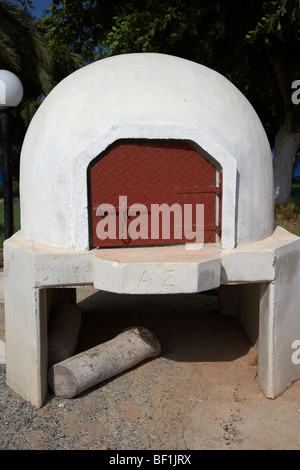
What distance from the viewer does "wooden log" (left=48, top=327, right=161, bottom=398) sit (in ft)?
16.3

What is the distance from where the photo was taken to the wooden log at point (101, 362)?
4.97 metres

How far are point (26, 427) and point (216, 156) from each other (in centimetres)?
333

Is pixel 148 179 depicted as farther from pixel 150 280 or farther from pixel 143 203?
pixel 150 280

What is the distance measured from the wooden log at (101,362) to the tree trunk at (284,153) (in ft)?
25.5

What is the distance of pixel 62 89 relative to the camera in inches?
203

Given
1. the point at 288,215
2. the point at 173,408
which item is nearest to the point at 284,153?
the point at 288,215

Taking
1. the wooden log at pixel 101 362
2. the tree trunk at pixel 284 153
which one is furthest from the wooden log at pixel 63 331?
the tree trunk at pixel 284 153

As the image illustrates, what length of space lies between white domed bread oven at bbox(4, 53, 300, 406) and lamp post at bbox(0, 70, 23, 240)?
5.02 feet

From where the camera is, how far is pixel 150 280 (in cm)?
421

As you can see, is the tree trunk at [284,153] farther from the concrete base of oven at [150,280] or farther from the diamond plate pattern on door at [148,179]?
the diamond plate pattern on door at [148,179]

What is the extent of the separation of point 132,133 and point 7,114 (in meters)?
2.89

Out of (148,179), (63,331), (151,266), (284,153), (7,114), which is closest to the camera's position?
(151,266)

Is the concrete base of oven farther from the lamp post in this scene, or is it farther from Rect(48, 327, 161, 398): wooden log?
the lamp post

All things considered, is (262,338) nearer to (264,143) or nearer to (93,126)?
(264,143)
